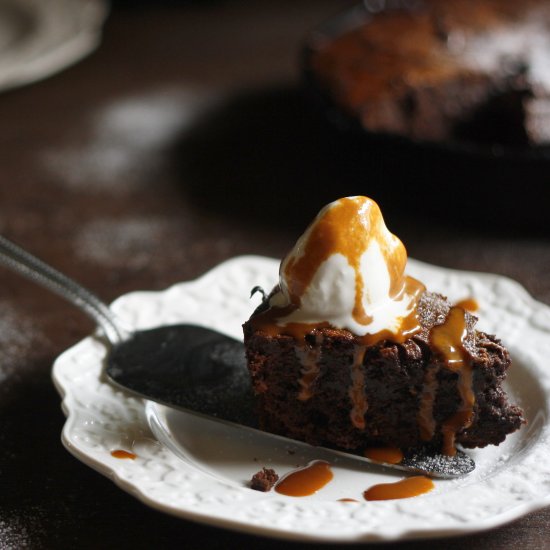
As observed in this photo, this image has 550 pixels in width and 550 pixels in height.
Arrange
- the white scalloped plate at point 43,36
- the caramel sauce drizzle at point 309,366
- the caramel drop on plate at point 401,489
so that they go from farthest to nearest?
the white scalloped plate at point 43,36 → the caramel sauce drizzle at point 309,366 → the caramel drop on plate at point 401,489

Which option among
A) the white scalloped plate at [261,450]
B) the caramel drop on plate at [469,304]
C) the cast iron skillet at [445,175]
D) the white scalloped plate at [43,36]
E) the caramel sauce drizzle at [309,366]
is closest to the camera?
the white scalloped plate at [261,450]

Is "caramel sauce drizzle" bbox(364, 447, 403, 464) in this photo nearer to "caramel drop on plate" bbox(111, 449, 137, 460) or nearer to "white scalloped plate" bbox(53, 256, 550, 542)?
"white scalloped plate" bbox(53, 256, 550, 542)

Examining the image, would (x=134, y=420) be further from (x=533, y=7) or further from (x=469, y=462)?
(x=533, y=7)

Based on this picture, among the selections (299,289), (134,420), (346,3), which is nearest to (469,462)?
(299,289)

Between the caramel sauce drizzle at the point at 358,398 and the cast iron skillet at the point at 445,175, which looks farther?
the cast iron skillet at the point at 445,175

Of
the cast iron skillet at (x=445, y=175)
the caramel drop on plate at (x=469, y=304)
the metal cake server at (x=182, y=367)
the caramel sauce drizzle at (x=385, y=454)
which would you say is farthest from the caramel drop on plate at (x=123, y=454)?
the cast iron skillet at (x=445, y=175)

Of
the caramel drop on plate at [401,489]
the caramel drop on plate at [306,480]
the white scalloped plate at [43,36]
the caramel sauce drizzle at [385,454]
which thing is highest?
the caramel drop on plate at [401,489]

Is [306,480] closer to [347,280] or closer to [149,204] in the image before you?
[347,280]

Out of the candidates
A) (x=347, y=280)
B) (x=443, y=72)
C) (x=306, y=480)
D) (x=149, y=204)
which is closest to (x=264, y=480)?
(x=306, y=480)

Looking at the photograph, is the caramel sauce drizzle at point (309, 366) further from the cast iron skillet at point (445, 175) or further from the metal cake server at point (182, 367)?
the cast iron skillet at point (445, 175)

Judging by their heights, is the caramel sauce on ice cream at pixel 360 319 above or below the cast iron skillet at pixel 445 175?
above
